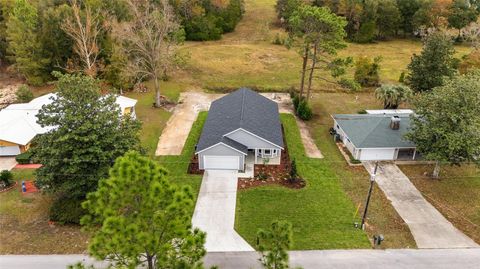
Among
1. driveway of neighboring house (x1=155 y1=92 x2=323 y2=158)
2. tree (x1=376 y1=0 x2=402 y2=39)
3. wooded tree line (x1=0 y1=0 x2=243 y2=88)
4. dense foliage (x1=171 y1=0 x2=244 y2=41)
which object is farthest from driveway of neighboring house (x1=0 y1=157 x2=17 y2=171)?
tree (x1=376 y1=0 x2=402 y2=39)

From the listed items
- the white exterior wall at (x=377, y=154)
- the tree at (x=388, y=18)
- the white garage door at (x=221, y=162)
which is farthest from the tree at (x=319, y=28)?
the tree at (x=388, y=18)

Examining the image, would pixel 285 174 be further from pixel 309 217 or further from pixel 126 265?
pixel 126 265

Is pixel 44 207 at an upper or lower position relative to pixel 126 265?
lower

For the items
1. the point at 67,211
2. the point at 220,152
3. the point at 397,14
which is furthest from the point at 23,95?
the point at 397,14

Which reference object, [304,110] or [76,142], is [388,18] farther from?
[76,142]

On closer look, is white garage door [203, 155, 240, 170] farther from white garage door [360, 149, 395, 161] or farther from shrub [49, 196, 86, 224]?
white garage door [360, 149, 395, 161]

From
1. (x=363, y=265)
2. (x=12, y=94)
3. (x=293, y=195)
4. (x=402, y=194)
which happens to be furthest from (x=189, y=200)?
(x=12, y=94)

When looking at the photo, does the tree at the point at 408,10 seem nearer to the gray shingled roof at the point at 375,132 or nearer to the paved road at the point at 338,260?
the gray shingled roof at the point at 375,132
